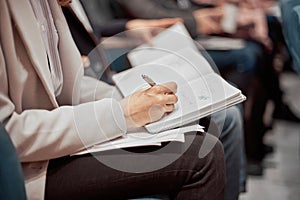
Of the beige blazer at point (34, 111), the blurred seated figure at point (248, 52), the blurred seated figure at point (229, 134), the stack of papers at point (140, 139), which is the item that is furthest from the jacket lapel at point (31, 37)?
the blurred seated figure at point (248, 52)

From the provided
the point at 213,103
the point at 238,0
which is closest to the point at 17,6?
the point at 213,103

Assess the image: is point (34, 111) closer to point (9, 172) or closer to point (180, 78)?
point (9, 172)

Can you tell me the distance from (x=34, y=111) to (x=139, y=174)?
258 millimetres

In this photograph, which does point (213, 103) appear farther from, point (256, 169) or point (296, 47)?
point (256, 169)

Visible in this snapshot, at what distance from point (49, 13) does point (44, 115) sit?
0.98 ft

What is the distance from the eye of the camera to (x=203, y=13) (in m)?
2.29

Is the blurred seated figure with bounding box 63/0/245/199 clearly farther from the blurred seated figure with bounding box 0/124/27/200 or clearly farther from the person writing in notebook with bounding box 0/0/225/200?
the blurred seated figure with bounding box 0/124/27/200

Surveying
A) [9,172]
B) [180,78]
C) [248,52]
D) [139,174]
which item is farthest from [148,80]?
[248,52]

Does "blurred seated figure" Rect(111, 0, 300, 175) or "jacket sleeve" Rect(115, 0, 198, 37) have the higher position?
"jacket sleeve" Rect(115, 0, 198, 37)

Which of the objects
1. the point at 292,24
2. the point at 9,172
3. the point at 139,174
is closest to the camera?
the point at 9,172

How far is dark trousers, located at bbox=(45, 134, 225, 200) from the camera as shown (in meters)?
1.12

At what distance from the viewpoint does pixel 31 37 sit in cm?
111

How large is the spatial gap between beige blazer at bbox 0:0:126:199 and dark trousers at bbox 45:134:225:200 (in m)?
0.04

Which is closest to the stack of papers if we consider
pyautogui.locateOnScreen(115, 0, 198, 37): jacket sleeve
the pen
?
the pen
